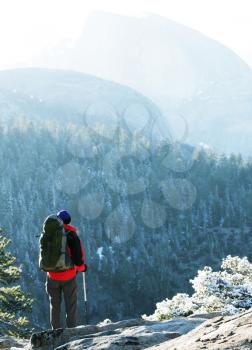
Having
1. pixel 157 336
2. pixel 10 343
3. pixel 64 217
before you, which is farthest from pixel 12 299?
pixel 157 336

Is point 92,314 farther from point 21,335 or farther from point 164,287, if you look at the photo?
point 21,335

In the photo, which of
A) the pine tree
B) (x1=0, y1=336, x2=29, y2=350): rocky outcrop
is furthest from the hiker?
the pine tree

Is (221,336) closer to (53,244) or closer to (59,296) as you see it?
(53,244)

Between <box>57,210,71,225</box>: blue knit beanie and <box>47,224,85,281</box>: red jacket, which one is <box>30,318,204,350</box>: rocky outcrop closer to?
<box>47,224,85,281</box>: red jacket

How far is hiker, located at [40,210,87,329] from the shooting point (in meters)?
11.0

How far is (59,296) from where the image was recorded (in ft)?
38.7

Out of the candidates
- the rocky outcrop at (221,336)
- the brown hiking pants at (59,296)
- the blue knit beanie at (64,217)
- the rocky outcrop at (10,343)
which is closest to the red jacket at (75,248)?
the blue knit beanie at (64,217)

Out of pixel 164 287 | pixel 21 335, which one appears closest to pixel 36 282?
pixel 164 287

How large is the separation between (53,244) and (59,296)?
149cm

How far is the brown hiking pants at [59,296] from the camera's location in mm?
11602

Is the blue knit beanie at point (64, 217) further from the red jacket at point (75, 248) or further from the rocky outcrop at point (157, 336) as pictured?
the rocky outcrop at point (157, 336)

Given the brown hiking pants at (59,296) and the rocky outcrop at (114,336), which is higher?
the brown hiking pants at (59,296)

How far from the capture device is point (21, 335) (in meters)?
20.6

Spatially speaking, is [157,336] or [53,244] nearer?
[157,336]
